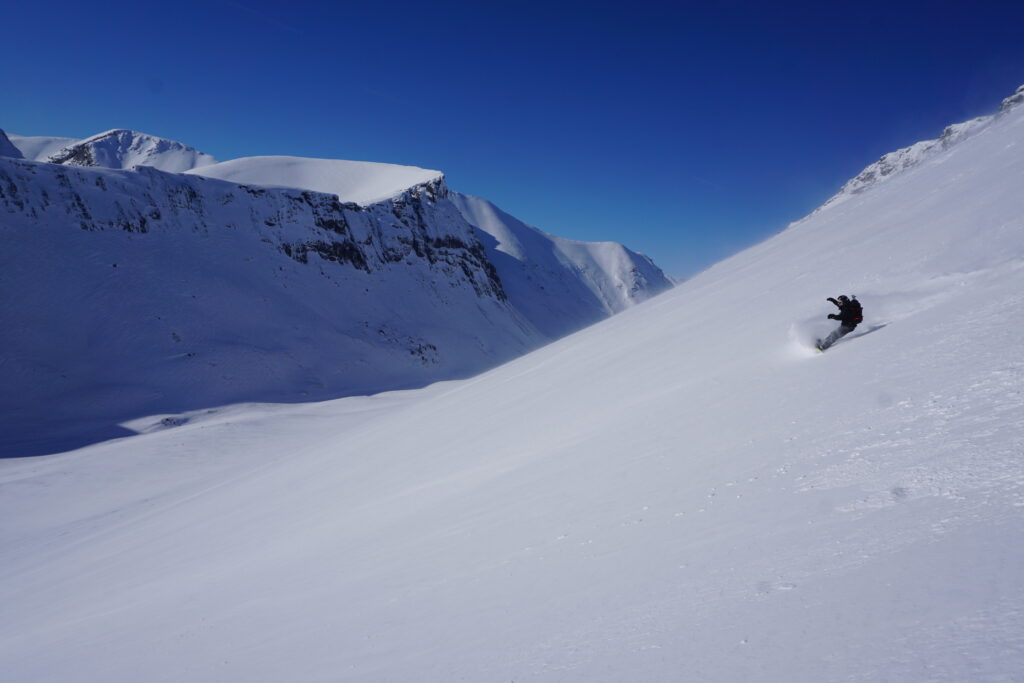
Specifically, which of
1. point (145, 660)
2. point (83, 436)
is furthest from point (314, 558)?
point (83, 436)

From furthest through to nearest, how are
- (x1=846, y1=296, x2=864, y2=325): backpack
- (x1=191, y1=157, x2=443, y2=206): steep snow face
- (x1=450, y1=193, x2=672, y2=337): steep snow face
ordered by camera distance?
1. (x1=450, y1=193, x2=672, y2=337): steep snow face
2. (x1=191, y1=157, x2=443, y2=206): steep snow face
3. (x1=846, y1=296, x2=864, y2=325): backpack

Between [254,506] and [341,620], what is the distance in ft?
25.5

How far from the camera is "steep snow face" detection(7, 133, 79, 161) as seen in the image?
173875 millimetres

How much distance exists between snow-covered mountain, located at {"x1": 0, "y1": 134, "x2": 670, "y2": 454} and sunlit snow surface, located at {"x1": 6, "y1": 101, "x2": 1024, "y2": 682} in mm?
35007

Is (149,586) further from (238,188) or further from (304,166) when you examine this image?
(304,166)

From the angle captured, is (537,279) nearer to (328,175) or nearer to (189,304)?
(328,175)

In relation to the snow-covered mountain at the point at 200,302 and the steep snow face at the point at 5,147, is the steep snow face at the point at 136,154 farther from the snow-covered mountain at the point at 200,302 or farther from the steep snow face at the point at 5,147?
the snow-covered mountain at the point at 200,302

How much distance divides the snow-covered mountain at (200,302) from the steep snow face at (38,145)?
15581 cm

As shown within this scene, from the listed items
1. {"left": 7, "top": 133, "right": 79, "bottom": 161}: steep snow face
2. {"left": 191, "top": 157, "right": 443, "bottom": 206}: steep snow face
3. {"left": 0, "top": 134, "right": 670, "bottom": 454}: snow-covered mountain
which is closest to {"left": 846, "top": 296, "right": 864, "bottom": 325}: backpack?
{"left": 0, "top": 134, "right": 670, "bottom": 454}: snow-covered mountain

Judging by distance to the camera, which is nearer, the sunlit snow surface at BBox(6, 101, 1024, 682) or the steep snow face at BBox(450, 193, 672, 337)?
the sunlit snow surface at BBox(6, 101, 1024, 682)

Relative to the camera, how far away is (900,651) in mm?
1789

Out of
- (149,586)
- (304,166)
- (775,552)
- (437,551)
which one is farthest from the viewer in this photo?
(304,166)

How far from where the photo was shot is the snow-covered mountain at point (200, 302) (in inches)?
1635

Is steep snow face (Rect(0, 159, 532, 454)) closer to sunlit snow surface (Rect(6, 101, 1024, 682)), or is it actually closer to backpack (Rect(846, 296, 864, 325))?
sunlit snow surface (Rect(6, 101, 1024, 682))
